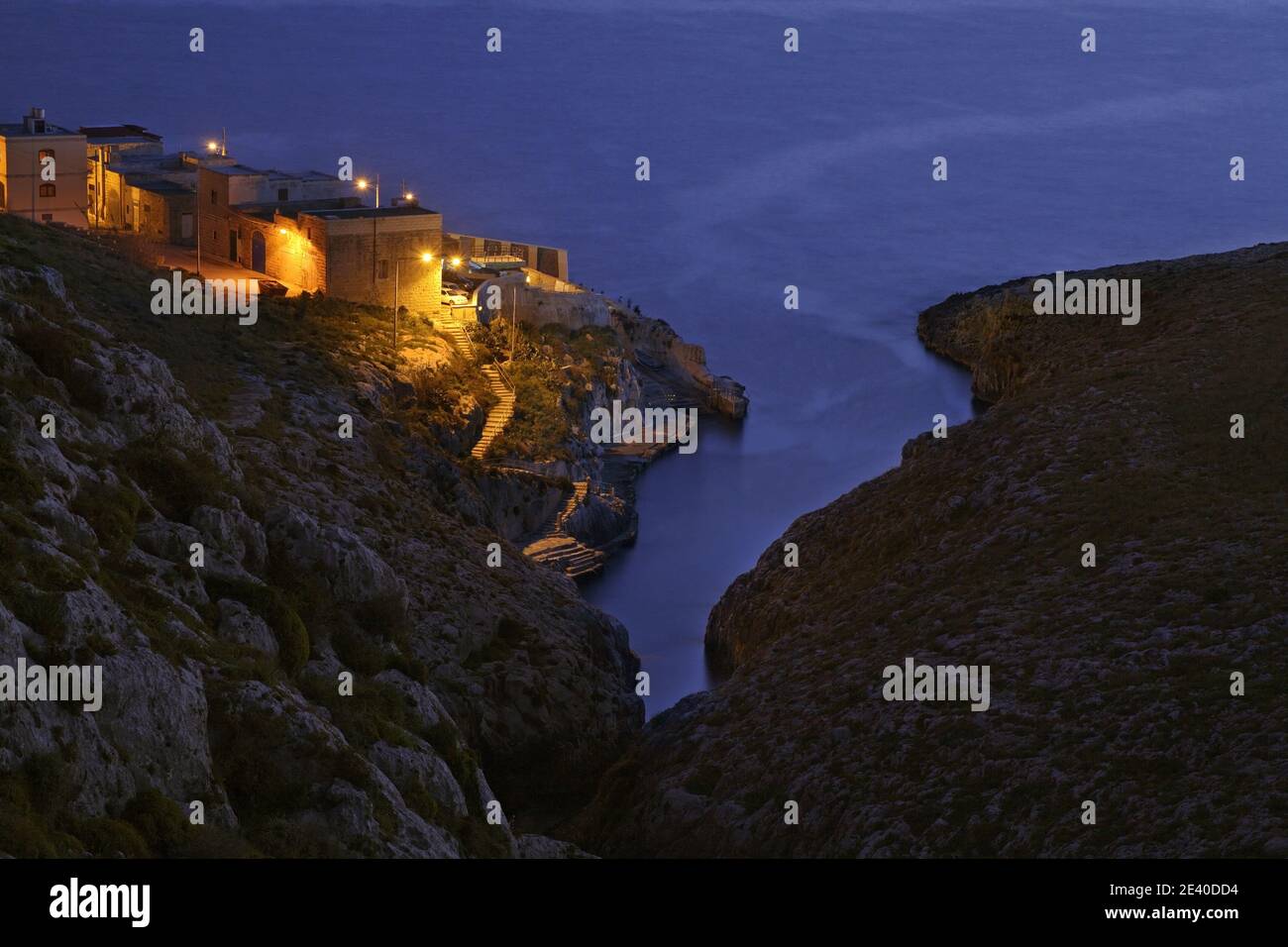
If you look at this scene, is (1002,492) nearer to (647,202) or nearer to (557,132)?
(647,202)

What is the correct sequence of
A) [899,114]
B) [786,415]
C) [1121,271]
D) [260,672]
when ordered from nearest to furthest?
[260,672], [1121,271], [786,415], [899,114]

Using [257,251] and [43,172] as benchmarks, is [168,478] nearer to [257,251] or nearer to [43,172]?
[257,251]

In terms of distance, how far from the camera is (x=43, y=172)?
204ft

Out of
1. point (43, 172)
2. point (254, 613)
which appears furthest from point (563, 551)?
point (254, 613)

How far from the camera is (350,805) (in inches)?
874

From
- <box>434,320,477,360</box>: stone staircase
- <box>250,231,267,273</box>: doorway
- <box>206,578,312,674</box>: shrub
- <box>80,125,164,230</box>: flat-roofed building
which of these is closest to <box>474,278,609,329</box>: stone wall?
<box>434,320,477,360</box>: stone staircase

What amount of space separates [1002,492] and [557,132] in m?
115

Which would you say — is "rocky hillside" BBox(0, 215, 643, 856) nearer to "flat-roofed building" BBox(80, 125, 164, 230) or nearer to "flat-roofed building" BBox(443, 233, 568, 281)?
"flat-roofed building" BBox(80, 125, 164, 230)

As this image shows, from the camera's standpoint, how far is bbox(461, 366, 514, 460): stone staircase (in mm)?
58781

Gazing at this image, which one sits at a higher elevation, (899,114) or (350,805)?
(899,114)

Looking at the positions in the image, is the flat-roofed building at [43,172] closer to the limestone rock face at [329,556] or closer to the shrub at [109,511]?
the limestone rock face at [329,556]

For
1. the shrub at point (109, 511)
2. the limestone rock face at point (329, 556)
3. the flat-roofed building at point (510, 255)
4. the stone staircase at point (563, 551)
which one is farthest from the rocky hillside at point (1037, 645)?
the flat-roofed building at point (510, 255)

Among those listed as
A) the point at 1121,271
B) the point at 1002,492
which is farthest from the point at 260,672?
the point at 1121,271

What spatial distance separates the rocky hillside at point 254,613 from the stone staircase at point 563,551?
17.8 feet
